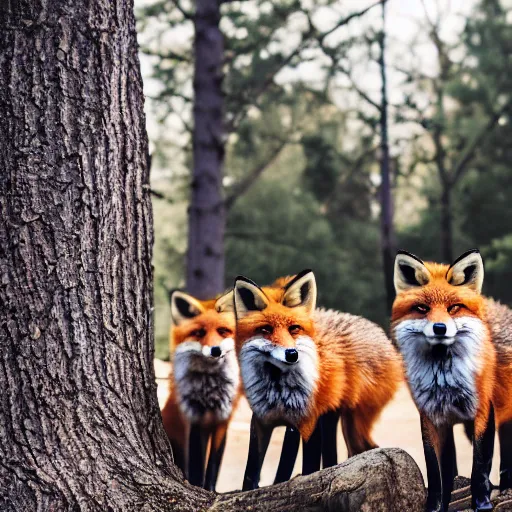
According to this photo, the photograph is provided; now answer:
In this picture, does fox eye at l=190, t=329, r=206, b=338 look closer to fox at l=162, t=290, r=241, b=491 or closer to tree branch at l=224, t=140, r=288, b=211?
fox at l=162, t=290, r=241, b=491

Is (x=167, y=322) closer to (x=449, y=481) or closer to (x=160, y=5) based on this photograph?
(x=160, y=5)

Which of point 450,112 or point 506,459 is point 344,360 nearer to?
point 506,459

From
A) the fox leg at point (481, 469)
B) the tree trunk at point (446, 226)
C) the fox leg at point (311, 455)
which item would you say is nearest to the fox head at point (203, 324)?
the fox leg at point (311, 455)

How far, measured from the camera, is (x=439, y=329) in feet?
10.6

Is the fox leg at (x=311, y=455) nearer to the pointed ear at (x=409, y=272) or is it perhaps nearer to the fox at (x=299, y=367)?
the fox at (x=299, y=367)

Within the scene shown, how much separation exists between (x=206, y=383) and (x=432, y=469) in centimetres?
140

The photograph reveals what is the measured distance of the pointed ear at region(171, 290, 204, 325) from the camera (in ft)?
13.8

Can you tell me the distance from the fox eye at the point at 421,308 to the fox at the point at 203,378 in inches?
46.0

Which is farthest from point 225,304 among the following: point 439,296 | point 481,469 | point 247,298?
point 481,469

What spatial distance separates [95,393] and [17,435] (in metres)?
0.41

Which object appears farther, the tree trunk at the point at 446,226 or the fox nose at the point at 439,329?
the tree trunk at the point at 446,226

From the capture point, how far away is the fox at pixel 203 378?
408 centimetres

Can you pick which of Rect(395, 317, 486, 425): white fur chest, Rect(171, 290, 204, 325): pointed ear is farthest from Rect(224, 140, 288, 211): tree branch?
Rect(395, 317, 486, 425): white fur chest

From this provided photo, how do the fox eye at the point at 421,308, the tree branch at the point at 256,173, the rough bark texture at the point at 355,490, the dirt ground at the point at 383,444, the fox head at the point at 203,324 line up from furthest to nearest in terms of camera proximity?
the tree branch at the point at 256,173, the dirt ground at the point at 383,444, the fox head at the point at 203,324, the fox eye at the point at 421,308, the rough bark texture at the point at 355,490
